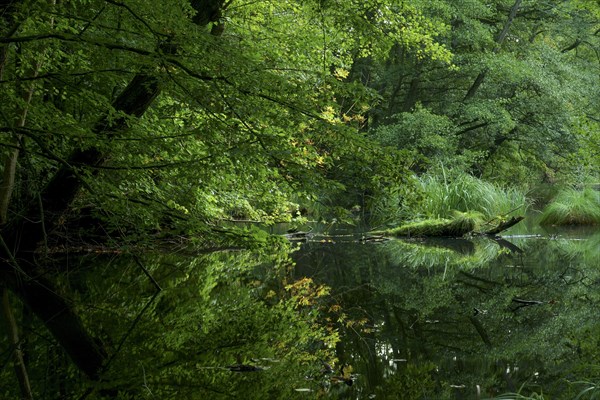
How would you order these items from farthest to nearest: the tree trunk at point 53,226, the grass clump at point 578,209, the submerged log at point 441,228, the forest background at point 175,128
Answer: the grass clump at point 578,209
the submerged log at point 441,228
the forest background at point 175,128
the tree trunk at point 53,226

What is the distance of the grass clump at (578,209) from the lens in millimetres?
16562

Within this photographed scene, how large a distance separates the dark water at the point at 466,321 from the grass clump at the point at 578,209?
22.5 feet

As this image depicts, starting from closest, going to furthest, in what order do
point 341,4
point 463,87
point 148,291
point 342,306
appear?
point 342,306, point 148,291, point 341,4, point 463,87

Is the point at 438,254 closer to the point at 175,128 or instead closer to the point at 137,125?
the point at 175,128

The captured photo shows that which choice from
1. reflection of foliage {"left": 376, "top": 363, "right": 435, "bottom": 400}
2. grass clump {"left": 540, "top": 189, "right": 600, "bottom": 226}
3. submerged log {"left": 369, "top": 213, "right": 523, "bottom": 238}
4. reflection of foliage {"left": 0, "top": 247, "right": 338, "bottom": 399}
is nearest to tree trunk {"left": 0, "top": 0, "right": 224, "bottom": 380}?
reflection of foliage {"left": 0, "top": 247, "right": 338, "bottom": 399}

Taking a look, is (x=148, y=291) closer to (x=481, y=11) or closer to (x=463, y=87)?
(x=481, y=11)

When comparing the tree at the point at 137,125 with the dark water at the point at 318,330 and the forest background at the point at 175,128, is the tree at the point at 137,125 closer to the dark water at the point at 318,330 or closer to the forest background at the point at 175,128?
the forest background at the point at 175,128

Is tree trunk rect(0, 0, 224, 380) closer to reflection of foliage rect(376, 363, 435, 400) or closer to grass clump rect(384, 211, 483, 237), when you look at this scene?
reflection of foliage rect(376, 363, 435, 400)

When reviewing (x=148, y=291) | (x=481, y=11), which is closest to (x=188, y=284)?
(x=148, y=291)

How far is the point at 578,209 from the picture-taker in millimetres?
16547

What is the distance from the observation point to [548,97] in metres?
19.0

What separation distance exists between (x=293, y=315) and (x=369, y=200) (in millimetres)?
1312

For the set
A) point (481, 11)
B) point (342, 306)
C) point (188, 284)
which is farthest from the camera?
point (481, 11)

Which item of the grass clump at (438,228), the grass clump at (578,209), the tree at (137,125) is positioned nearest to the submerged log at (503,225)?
the grass clump at (438,228)
